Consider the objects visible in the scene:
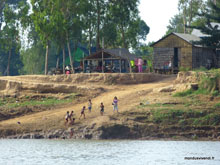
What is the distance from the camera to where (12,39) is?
73.0 meters

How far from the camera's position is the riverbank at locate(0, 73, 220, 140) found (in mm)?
35344

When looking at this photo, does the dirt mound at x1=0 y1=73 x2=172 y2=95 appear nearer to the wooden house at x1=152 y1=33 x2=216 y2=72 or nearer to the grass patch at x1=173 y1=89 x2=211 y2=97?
the wooden house at x1=152 y1=33 x2=216 y2=72

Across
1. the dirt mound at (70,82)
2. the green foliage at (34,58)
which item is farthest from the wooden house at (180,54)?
the green foliage at (34,58)

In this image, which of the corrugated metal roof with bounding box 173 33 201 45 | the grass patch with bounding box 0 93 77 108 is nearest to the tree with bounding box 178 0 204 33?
the corrugated metal roof with bounding box 173 33 201 45

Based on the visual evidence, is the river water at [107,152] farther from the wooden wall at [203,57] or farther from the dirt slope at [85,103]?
→ the wooden wall at [203,57]

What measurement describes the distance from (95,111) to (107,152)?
9832 mm

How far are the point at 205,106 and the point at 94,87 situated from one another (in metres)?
11.9

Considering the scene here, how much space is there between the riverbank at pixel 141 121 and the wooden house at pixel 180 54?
42.6 ft

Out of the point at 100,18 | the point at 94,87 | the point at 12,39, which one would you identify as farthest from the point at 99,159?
the point at 12,39

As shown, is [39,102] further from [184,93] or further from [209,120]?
[209,120]

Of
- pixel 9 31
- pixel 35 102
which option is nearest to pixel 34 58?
pixel 9 31

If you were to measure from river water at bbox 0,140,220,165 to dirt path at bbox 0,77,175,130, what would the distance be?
2.81 metres

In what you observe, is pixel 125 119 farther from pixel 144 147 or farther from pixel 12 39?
pixel 12 39

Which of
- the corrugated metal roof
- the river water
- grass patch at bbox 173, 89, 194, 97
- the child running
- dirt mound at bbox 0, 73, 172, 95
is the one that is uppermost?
the corrugated metal roof
